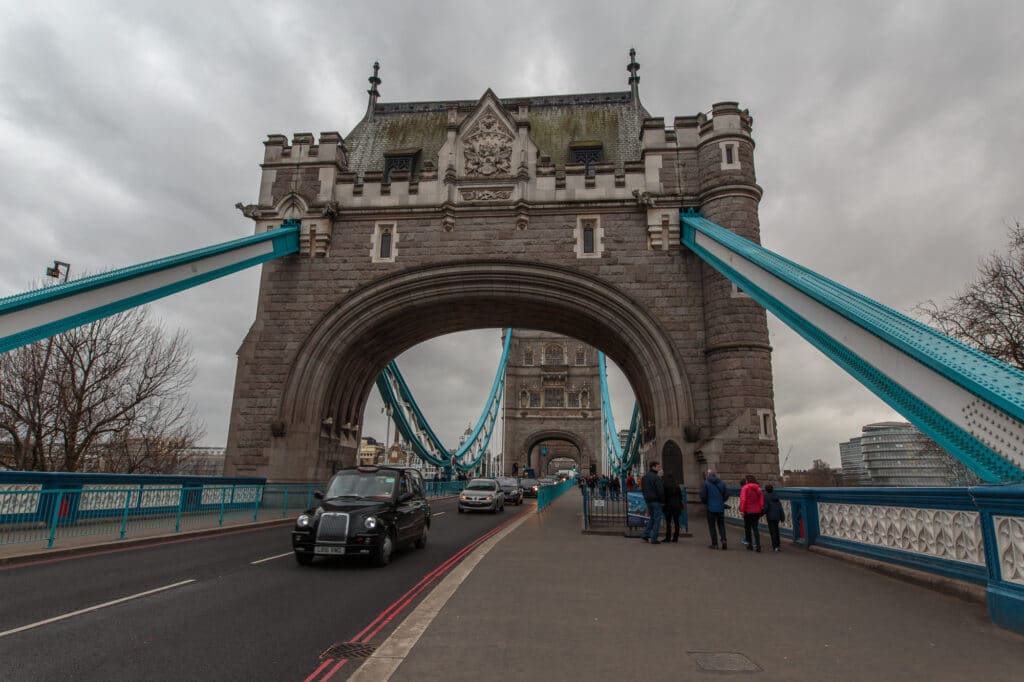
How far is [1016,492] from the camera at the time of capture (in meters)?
4.16

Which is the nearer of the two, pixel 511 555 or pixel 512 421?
pixel 511 555

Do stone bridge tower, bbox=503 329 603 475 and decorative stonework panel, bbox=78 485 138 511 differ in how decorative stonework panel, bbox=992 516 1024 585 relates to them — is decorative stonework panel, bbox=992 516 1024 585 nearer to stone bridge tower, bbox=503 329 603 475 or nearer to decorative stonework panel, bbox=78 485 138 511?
decorative stonework panel, bbox=78 485 138 511

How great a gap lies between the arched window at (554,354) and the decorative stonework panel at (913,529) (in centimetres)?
6479

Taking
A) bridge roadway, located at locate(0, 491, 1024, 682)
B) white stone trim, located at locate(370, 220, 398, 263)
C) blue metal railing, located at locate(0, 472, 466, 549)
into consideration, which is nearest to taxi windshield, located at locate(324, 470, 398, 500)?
bridge roadway, located at locate(0, 491, 1024, 682)

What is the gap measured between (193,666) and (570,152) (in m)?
20.0

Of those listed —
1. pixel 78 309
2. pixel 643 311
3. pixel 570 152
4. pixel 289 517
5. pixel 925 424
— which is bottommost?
pixel 289 517

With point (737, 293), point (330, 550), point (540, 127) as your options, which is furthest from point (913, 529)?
point (540, 127)

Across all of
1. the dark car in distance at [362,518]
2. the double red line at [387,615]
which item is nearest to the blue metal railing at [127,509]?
the dark car in distance at [362,518]

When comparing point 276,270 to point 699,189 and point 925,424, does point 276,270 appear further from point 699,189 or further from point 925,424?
point 925,424

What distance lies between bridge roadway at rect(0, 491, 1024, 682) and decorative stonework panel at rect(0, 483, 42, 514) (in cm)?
147

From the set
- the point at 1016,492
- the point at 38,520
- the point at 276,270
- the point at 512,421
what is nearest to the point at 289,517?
the point at 38,520

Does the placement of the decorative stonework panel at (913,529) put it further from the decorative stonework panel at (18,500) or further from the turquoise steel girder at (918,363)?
the decorative stonework panel at (18,500)

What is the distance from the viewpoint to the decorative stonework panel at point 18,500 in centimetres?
821

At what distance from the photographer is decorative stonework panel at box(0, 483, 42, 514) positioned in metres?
8.21
